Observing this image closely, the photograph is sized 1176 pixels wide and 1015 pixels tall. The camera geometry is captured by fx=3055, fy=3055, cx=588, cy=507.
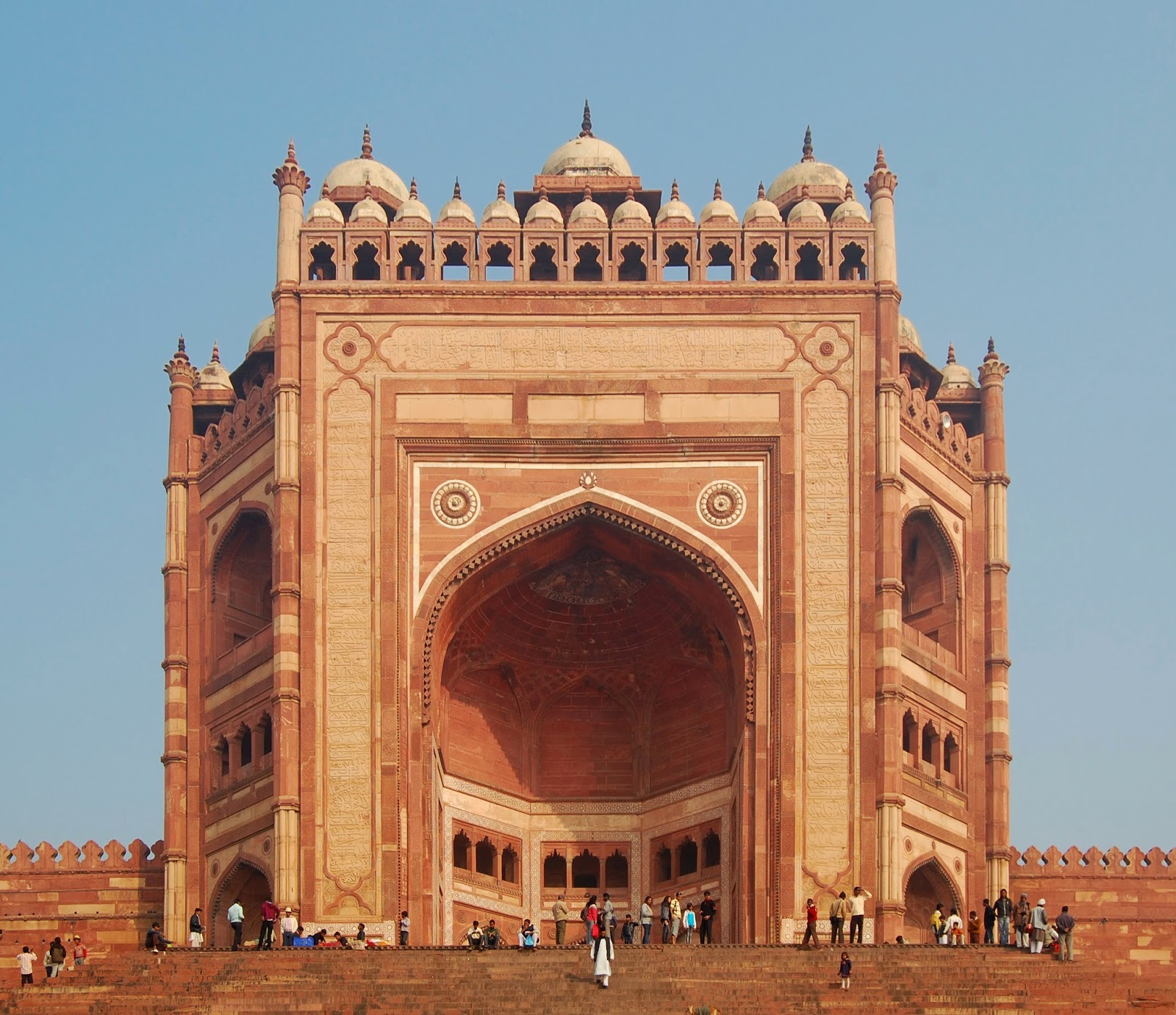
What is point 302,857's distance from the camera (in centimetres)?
3791

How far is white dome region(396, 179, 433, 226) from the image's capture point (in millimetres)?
40500

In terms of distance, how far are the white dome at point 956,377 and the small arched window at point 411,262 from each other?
801cm

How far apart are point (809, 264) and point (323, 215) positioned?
6514mm

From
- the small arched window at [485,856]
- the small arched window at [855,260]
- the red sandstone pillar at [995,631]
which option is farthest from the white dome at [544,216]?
the small arched window at [485,856]

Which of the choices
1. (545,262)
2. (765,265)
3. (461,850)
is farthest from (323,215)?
(461,850)

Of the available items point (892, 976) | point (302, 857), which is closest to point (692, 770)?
point (302, 857)

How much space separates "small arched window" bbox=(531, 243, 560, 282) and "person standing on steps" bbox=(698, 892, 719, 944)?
27.5 feet

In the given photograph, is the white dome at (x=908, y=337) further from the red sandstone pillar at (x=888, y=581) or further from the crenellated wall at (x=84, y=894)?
the crenellated wall at (x=84, y=894)

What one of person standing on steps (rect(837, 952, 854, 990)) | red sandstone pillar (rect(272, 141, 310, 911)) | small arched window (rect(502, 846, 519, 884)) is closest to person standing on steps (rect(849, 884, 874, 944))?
person standing on steps (rect(837, 952, 854, 990))

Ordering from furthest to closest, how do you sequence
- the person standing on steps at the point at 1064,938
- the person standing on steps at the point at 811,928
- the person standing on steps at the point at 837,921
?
the person standing on steps at the point at 837,921, the person standing on steps at the point at 811,928, the person standing on steps at the point at 1064,938

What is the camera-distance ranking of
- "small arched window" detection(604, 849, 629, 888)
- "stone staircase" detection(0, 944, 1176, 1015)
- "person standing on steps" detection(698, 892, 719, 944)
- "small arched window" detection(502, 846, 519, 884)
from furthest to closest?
"small arched window" detection(604, 849, 629, 888)
"small arched window" detection(502, 846, 519, 884)
"person standing on steps" detection(698, 892, 719, 944)
"stone staircase" detection(0, 944, 1176, 1015)

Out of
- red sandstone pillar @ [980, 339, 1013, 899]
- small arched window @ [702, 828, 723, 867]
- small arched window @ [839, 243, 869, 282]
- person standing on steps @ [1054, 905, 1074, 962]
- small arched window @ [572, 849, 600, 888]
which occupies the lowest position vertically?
person standing on steps @ [1054, 905, 1074, 962]

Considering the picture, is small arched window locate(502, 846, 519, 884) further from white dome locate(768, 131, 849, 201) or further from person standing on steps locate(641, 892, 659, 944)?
white dome locate(768, 131, 849, 201)

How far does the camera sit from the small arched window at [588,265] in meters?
40.5
